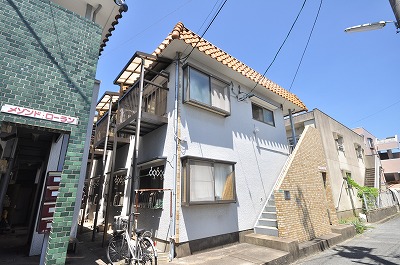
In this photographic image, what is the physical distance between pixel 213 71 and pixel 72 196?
7.26 meters

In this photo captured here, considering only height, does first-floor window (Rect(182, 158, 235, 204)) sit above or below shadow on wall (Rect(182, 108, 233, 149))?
below

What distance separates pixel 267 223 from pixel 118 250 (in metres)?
5.83

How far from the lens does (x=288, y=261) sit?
21.4 feet

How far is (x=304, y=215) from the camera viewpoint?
872 cm

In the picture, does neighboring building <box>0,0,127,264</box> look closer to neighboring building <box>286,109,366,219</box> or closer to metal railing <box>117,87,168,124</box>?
metal railing <box>117,87,168,124</box>

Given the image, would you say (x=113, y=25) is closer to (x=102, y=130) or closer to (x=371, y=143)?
(x=102, y=130)

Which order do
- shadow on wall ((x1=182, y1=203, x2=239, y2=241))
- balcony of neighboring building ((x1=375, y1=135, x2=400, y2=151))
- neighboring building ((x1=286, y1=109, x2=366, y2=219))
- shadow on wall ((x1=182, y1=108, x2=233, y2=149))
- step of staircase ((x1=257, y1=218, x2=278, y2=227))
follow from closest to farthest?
shadow on wall ((x1=182, y1=203, x2=239, y2=241))
shadow on wall ((x1=182, y1=108, x2=233, y2=149))
step of staircase ((x1=257, y1=218, x2=278, y2=227))
neighboring building ((x1=286, y1=109, x2=366, y2=219))
balcony of neighboring building ((x1=375, y1=135, x2=400, y2=151))

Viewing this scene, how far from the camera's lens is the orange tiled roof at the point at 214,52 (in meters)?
7.66

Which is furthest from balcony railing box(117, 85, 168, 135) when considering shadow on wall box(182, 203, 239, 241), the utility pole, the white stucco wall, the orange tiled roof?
the utility pole

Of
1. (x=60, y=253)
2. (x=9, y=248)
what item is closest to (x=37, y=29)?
(x=60, y=253)

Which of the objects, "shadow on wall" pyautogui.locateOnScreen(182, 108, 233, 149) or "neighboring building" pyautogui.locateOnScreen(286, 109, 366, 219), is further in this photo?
"neighboring building" pyautogui.locateOnScreen(286, 109, 366, 219)

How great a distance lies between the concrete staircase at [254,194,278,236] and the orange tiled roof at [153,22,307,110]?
20.1ft

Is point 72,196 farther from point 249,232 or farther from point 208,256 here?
point 249,232

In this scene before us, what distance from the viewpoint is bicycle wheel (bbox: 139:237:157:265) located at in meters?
5.43
